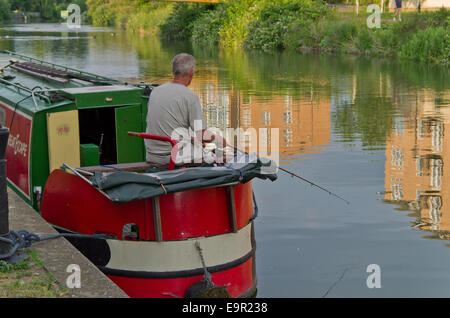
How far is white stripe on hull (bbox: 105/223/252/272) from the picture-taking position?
726cm

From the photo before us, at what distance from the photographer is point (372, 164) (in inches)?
555

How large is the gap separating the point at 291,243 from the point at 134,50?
141 feet

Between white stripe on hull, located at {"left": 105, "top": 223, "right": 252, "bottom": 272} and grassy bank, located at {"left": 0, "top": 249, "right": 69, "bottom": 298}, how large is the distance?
0.84 meters

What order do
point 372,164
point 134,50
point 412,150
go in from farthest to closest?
point 134,50 → point 412,150 → point 372,164

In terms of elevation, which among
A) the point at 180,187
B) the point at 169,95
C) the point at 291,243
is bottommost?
the point at 291,243

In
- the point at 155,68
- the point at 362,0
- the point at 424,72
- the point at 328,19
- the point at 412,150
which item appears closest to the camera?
the point at 412,150

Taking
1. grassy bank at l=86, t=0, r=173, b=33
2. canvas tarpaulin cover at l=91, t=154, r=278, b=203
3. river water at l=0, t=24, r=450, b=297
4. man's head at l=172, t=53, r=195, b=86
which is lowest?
river water at l=0, t=24, r=450, b=297

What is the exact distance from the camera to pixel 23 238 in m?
7.20

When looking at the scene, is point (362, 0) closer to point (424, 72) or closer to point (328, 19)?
point (328, 19)

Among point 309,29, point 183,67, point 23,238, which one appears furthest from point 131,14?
point 23,238

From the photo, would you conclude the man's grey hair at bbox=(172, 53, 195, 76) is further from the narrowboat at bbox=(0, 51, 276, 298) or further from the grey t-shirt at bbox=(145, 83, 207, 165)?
the narrowboat at bbox=(0, 51, 276, 298)

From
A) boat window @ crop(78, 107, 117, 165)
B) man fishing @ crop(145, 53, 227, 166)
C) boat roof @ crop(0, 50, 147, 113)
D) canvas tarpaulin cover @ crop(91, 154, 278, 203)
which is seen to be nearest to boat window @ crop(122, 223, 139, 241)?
canvas tarpaulin cover @ crop(91, 154, 278, 203)

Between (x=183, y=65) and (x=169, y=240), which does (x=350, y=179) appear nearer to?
(x=183, y=65)
